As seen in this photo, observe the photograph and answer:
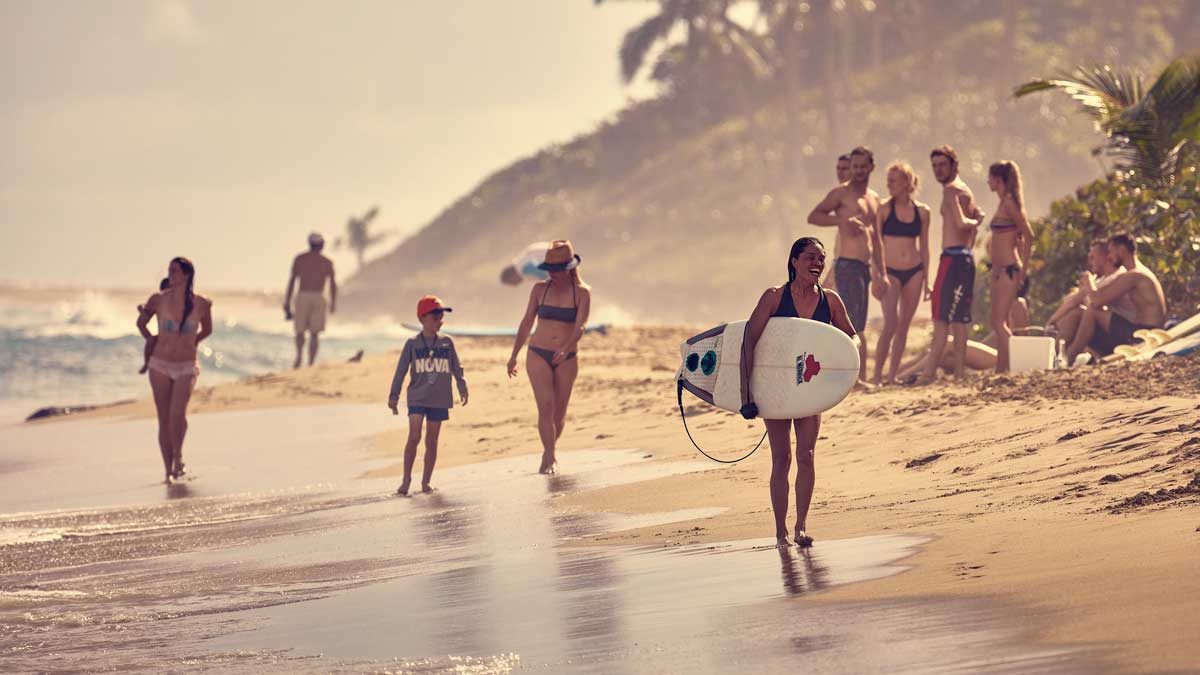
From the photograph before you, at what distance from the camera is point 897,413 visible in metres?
10.5

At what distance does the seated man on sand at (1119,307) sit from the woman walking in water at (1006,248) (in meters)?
1.12

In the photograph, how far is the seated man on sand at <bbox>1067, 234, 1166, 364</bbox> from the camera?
12992mm

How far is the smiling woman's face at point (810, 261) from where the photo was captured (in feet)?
21.4

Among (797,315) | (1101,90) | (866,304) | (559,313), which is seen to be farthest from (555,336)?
(1101,90)

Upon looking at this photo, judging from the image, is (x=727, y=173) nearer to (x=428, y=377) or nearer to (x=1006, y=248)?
(x=1006, y=248)

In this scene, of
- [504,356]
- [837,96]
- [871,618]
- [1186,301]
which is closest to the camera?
[871,618]

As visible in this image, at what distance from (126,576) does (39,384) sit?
2269 cm

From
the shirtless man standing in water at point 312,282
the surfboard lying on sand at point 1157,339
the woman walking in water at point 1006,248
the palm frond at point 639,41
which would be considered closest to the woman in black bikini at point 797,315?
the woman walking in water at point 1006,248

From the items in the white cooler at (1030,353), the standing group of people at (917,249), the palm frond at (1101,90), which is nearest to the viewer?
the standing group of people at (917,249)

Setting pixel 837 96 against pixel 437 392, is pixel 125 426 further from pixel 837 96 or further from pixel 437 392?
pixel 837 96

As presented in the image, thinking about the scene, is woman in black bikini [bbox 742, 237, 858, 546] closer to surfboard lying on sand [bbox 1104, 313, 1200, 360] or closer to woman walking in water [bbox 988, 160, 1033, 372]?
woman walking in water [bbox 988, 160, 1033, 372]

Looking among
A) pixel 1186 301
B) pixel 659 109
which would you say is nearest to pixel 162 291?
pixel 1186 301

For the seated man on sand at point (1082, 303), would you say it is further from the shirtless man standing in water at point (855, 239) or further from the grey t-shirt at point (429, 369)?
the grey t-shirt at point (429, 369)

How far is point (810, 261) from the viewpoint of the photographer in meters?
6.52
